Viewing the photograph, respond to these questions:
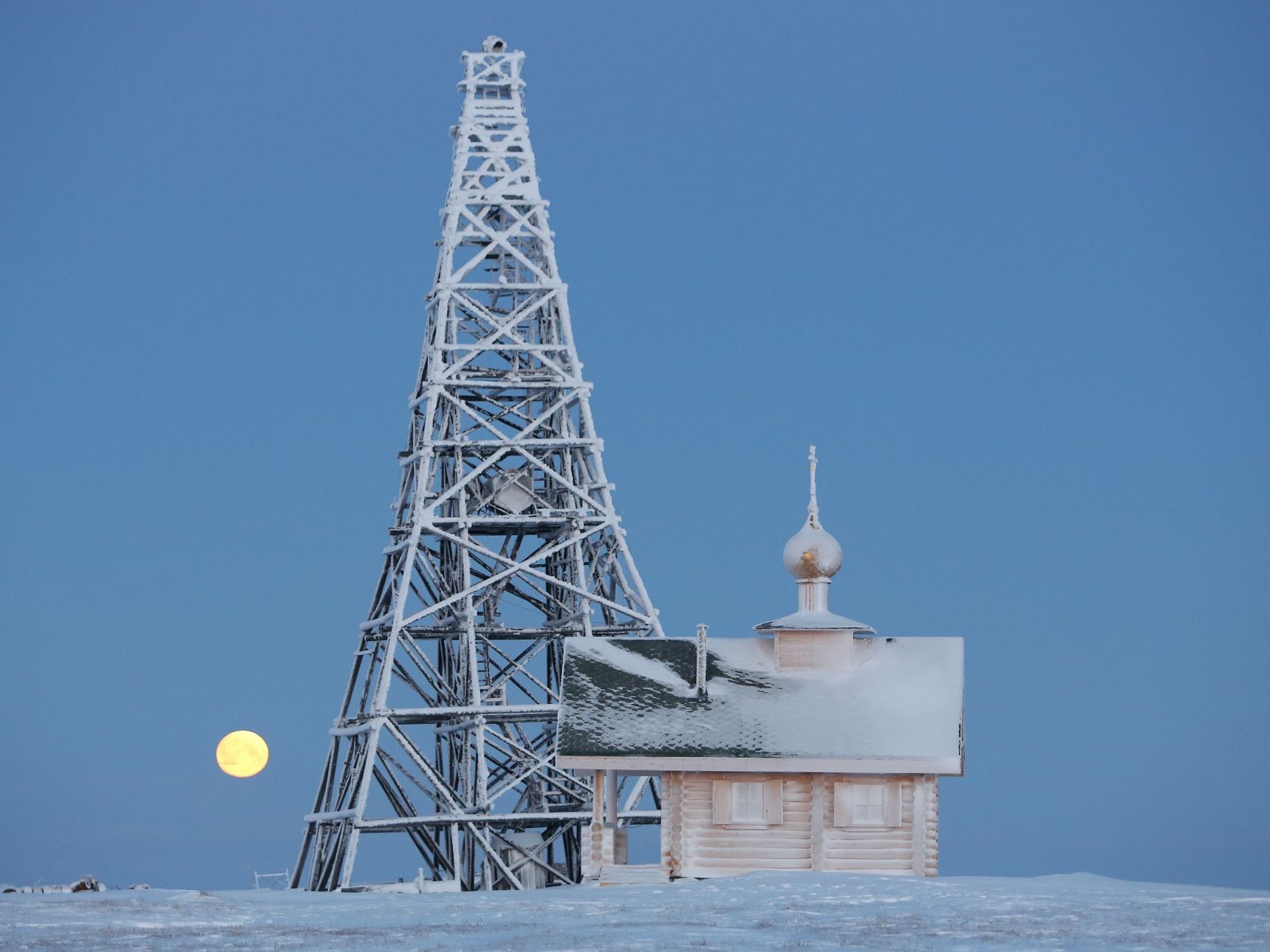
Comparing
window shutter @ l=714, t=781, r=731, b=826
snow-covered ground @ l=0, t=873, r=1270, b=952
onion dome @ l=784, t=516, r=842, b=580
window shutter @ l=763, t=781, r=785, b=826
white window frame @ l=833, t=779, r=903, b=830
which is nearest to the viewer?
snow-covered ground @ l=0, t=873, r=1270, b=952

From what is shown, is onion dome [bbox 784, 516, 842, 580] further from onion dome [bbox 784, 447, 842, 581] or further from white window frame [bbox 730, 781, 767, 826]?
white window frame [bbox 730, 781, 767, 826]

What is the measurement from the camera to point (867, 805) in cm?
4781

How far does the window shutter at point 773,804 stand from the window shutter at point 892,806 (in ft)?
6.78

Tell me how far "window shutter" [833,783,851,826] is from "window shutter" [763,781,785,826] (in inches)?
41.2

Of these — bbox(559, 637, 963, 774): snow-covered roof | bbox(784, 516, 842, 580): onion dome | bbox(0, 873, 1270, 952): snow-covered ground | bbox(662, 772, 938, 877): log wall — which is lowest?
bbox(0, 873, 1270, 952): snow-covered ground

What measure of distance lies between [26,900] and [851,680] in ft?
56.7

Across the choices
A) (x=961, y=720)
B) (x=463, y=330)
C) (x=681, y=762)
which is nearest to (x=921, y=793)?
(x=961, y=720)

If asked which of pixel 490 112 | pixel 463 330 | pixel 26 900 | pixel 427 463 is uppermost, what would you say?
pixel 490 112

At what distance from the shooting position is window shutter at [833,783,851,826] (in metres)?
47.6

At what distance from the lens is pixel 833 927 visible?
111ft

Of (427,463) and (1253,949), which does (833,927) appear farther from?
(427,463)

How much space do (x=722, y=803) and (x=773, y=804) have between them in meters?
1.02

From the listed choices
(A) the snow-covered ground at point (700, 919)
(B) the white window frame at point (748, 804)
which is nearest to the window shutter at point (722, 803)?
(B) the white window frame at point (748, 804)

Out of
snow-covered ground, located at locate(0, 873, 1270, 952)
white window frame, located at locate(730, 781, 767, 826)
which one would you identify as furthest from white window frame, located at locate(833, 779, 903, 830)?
snow-covered ground, located at locate(0, 873, 1270, 952)
